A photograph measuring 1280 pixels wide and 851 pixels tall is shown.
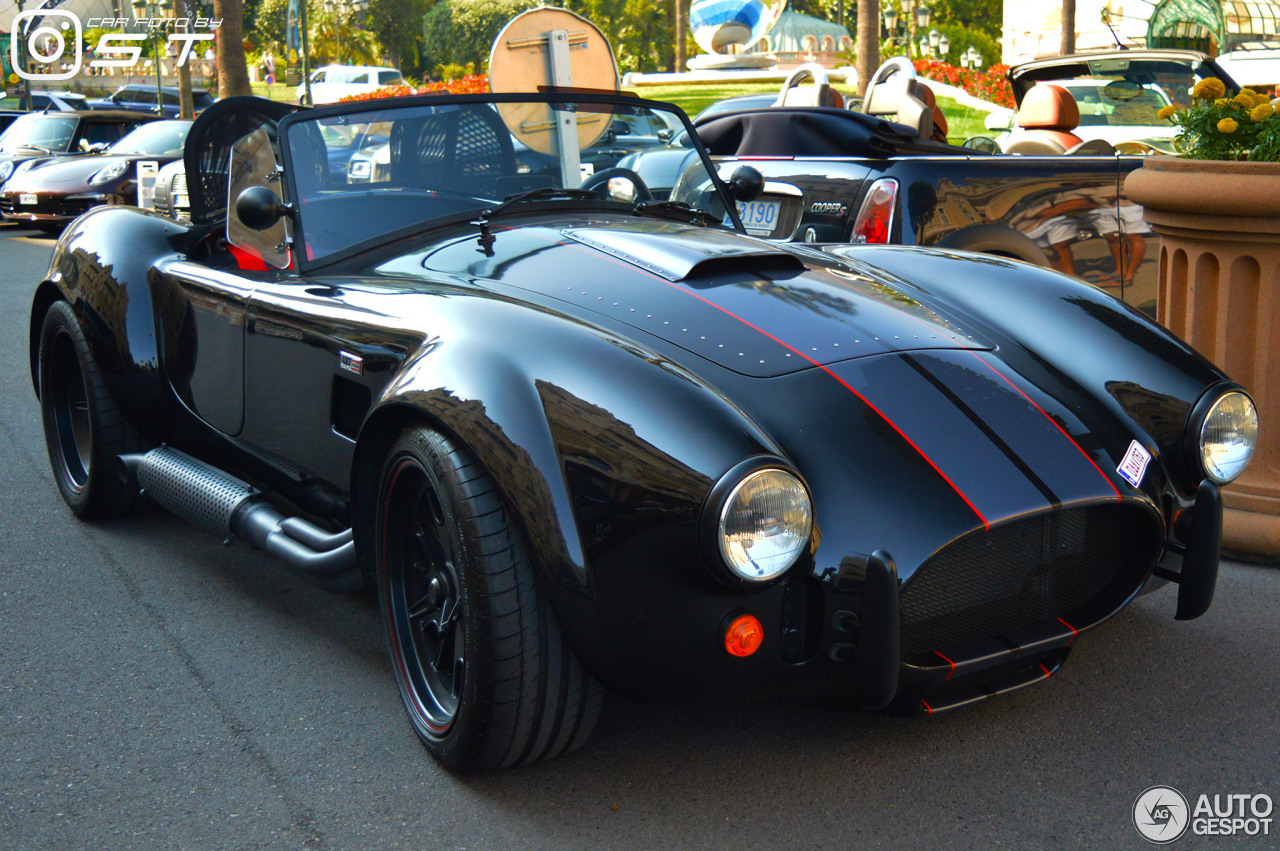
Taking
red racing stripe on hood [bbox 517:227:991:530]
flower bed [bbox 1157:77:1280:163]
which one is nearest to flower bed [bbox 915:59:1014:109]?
flower bed [bbox 1157:77:1280:163]

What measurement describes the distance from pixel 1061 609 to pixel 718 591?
816mm

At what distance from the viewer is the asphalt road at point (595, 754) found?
2.38 metres

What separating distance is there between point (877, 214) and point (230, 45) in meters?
15.2

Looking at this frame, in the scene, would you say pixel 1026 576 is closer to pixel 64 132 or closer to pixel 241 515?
pixel 241 515

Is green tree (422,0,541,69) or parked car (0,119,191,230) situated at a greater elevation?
green tree (422,0,541,69)

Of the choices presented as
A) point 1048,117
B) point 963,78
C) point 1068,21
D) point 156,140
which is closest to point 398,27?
point 963,78

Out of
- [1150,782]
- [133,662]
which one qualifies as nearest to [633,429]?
[1150,782]

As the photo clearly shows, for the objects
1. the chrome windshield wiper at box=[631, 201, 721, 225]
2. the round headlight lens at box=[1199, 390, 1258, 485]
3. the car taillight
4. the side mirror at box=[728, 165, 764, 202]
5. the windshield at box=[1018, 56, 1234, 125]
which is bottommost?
the round headlight lens at box=[1199, 390, 1258, 485]

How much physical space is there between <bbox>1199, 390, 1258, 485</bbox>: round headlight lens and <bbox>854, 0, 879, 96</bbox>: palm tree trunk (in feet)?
62.2

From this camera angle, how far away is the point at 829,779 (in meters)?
2.54

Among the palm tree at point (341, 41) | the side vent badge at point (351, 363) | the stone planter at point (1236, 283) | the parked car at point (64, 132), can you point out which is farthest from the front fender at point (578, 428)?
the palm tree at point (341, 41)

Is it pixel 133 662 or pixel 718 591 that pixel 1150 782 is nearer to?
pixel 718 591

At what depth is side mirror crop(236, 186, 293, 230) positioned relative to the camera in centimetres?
324

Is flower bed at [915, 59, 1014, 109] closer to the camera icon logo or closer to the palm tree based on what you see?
the camera icon logo
